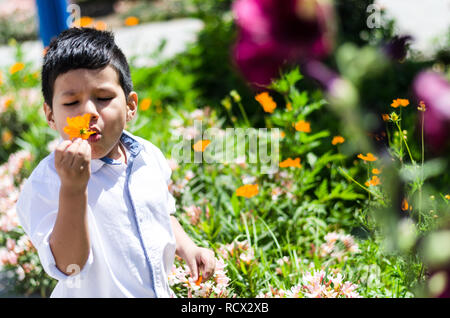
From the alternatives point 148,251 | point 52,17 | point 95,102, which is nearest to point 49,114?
point 95,102

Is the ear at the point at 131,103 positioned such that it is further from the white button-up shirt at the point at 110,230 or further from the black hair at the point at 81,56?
the white button-up shirt at the point at 110,230

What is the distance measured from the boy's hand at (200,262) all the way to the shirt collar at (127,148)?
361 mm

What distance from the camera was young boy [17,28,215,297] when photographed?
1.17 meters

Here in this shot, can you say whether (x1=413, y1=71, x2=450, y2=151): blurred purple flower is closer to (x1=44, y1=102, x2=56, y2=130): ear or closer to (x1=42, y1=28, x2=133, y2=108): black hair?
(x1=42, y1=28, x2=133, y2=108): black hair

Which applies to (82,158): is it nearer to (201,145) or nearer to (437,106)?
(437,106)

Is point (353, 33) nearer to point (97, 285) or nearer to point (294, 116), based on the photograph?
point (294, 116)

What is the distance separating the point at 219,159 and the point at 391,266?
114 centimetres

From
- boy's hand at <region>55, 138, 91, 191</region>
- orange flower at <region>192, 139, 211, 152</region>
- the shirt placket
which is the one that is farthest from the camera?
orange flower at <region>192, 139, 211, 152</region>

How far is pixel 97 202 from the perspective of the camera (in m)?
1.28

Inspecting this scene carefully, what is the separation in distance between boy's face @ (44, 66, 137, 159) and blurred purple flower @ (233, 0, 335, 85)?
0.74 metres

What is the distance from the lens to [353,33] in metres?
4.38

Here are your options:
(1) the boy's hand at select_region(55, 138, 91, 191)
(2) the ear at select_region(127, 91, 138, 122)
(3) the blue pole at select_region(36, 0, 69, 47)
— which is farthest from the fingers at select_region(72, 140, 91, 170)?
(3) the blue pole at select_region(36, 0, 69, 47)
